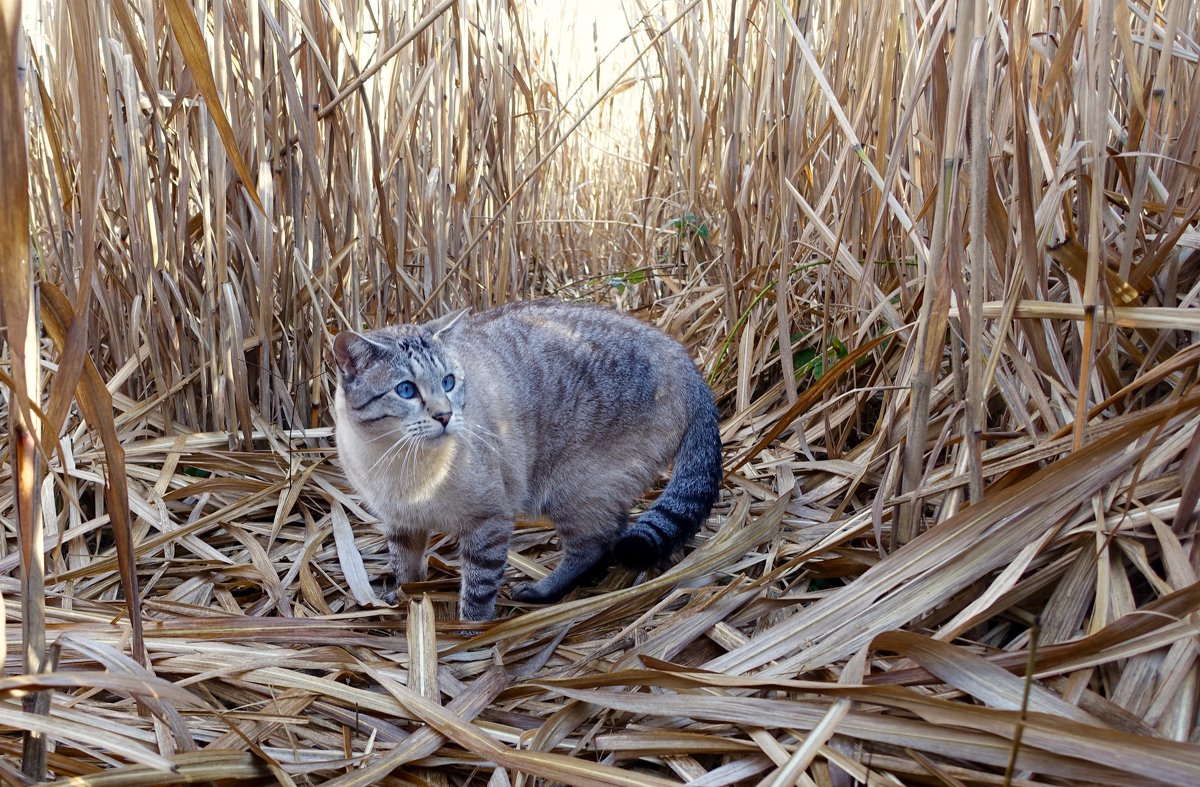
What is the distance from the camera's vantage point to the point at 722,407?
354cm

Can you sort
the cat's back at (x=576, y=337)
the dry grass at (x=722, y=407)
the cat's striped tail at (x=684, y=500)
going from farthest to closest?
the cat's back at (x=576, y=337), the cat's striped tail at (x=684, y=500), the dry grass at (x=722, y=407)

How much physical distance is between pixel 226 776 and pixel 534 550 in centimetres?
170

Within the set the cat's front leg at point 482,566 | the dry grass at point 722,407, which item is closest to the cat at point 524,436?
the cat's front leg at point 482,566

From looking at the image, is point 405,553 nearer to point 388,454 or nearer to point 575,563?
point 388,454

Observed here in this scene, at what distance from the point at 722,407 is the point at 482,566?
1371 millimetres

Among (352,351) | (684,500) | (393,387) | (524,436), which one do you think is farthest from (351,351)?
(684,500)

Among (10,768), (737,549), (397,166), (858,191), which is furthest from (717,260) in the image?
(10,768)

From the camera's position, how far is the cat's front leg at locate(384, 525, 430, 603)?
8.57 feet

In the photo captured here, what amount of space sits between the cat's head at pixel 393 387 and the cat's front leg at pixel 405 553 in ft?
0.94

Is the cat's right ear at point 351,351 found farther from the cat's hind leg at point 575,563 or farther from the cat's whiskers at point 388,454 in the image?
the cat's hind leg at point 575,563

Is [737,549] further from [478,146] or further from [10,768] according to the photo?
[478,146]

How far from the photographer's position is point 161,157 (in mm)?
2754

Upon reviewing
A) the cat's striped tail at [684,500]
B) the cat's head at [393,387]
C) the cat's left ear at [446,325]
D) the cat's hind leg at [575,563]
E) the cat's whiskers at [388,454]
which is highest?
the cat's left ear at [446,325]

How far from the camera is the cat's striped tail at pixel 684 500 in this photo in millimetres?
2367
